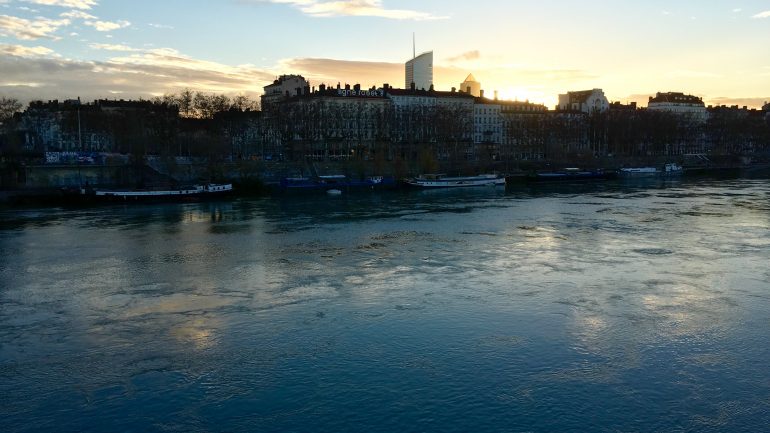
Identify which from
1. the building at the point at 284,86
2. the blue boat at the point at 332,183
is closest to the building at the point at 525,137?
the blue boat at the point at 332,183

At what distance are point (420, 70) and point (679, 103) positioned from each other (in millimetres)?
60765

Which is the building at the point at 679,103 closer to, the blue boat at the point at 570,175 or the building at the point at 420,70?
the building at the point at 420,70

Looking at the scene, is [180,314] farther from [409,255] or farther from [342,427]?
[409,255]

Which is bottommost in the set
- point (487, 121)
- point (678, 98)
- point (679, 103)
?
point (487, 121)

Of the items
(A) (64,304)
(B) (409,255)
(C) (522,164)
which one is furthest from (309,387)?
(C) (522,164)

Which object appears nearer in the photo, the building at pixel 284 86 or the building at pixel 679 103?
the building at pixel 284 86

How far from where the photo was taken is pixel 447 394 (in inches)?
484

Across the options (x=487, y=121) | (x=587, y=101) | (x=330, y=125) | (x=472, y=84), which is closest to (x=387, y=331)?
(x=330, y=125)

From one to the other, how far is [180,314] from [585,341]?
34.3ft

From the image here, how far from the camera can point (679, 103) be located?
148 m

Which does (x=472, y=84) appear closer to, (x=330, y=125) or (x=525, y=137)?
(x=525, y=137)

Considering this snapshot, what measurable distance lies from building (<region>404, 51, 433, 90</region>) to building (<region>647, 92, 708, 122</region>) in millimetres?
51594

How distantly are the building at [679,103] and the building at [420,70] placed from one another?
51.6 meters

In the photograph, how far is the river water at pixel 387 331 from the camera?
11656 mm
